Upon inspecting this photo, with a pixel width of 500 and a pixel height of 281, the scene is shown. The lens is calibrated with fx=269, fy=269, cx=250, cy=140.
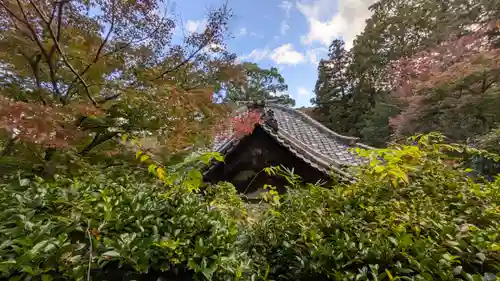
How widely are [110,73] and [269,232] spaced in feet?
7.36

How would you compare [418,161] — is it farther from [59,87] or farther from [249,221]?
[59,87]

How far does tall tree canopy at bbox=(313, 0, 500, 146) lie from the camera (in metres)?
15.0

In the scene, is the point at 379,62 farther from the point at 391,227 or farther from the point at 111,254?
the point at 111,254

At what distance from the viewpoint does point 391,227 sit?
141 centimetres

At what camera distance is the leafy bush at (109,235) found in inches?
39.6

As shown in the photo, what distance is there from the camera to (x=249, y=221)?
188 centimetres

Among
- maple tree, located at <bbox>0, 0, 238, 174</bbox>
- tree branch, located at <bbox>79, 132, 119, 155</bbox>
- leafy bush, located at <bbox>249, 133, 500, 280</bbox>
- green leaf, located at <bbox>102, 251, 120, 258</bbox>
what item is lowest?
leafy bush, located at <bbox>249, 133, 500, 280</bbox>

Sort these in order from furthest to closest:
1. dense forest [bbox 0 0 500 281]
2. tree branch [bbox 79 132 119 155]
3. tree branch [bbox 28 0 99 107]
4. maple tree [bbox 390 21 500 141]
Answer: maple tree [bbox 390 21 500 141]
tree branch [bbox 79 132 119 155]
tree branch [bbox 28 0 99 107]
dense forest [bbox 0 0 500 281]

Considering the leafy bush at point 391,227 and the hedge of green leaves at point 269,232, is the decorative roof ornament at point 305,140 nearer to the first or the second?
the leafy bush at point 391,227

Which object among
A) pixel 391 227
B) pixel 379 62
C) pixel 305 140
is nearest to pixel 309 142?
pixel 305 140

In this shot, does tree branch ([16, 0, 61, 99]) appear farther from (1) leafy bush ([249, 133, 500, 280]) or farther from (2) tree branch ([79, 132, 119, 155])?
(1) leafy bush ([249, 133, 500, 280])

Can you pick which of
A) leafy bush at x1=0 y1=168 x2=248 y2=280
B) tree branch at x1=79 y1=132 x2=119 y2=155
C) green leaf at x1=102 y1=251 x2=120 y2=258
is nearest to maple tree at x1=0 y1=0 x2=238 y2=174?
tree branch at x1=79 y1=132 x2=119 y2=155

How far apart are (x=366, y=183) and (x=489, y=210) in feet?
2.09

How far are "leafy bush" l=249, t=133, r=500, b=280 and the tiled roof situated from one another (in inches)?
17.9
